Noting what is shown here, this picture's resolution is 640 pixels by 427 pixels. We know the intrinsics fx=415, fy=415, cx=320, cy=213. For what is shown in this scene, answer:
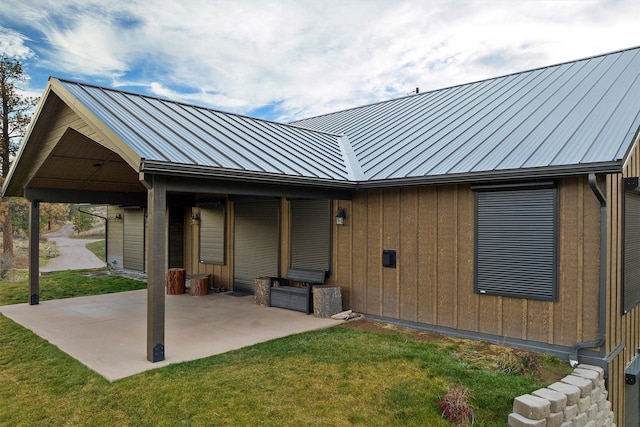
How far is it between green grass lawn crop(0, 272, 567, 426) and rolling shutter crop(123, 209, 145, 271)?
332 inches

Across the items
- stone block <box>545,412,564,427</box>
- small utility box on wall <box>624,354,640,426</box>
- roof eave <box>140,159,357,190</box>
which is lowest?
small utility box on wall <box>624,354,640,426</box>

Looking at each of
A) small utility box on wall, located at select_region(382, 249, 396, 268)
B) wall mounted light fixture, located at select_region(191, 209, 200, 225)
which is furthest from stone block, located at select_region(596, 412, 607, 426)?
wall mounted light fixture, located at select_region(191, 209, 200, 225)

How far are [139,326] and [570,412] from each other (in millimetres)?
6188

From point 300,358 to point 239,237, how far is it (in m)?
5.44

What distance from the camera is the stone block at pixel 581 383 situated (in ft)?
14.5

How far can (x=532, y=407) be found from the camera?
148 inches

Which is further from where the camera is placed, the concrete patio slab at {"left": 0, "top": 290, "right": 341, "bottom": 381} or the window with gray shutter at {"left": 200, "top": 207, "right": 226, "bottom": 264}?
the window with gray shutter at {"left": 200, "top": 207, "right": 226, "bottom": 264}

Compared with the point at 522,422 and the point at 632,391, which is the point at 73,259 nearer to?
the point at 522,422

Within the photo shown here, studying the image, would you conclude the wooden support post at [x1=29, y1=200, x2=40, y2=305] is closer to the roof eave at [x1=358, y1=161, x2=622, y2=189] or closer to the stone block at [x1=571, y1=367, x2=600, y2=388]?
the roof eave at [x1=358, y1=161, x2=622, y2=189]

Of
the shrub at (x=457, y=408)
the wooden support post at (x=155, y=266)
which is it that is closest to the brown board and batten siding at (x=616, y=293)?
the shrub at (x=457, y=408)

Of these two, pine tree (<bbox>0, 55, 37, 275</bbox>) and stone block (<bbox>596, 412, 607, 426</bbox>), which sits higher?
pine tree (<bbox>0, 55, 37, 275</bbox>)

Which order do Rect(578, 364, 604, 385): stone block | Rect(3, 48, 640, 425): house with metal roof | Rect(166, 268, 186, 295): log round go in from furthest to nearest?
Rect(166, 268, 186, 295): log round, Rect(3, 48, 640, 425): house with metal roof, Rect(578, 364, 604, 385): stone block

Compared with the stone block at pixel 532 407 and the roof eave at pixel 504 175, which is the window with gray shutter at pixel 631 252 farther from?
the stone block at pixel 532 407

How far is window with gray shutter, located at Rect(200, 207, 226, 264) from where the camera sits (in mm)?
10742
